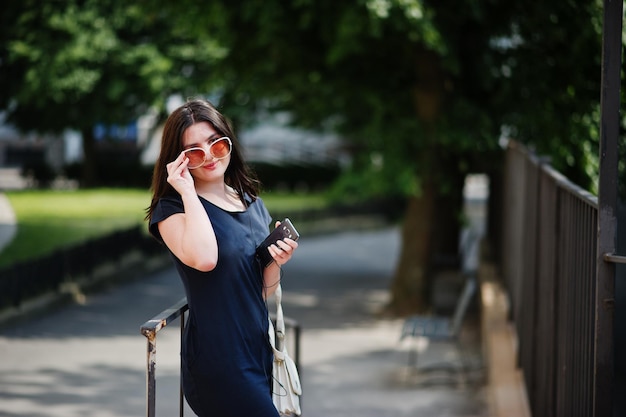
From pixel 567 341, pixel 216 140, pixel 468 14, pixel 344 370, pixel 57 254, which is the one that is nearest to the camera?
pixel 216 140

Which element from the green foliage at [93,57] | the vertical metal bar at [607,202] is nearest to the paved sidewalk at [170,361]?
the vertical metal bar at [607,202]

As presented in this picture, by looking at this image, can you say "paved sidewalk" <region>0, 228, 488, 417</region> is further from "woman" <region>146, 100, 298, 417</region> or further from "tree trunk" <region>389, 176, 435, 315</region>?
"woman" <region>146, 100, 298, 417</region>

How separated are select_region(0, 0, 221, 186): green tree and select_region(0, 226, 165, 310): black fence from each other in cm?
1344

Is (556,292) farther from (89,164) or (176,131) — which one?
(89,164)

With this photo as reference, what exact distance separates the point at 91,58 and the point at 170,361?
23.9m

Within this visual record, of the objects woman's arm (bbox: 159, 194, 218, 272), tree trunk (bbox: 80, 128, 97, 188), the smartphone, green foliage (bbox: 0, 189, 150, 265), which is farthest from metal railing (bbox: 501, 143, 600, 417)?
tree trunk (bbox: 80, 128, 97, 188)

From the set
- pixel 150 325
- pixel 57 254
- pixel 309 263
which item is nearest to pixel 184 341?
pixel 150 325

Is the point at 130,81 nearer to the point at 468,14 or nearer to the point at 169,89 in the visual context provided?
the point at 169,89

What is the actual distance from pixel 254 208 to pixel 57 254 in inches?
473

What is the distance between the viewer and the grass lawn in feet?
63.5

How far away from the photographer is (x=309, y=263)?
2273cm

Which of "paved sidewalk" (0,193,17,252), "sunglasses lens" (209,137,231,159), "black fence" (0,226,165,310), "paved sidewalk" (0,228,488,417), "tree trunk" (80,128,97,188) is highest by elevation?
"tree trunk" (80,128,97,188)

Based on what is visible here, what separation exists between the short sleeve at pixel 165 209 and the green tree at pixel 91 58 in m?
28.9

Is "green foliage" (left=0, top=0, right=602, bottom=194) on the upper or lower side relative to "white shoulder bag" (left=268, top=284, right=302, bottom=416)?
upper
